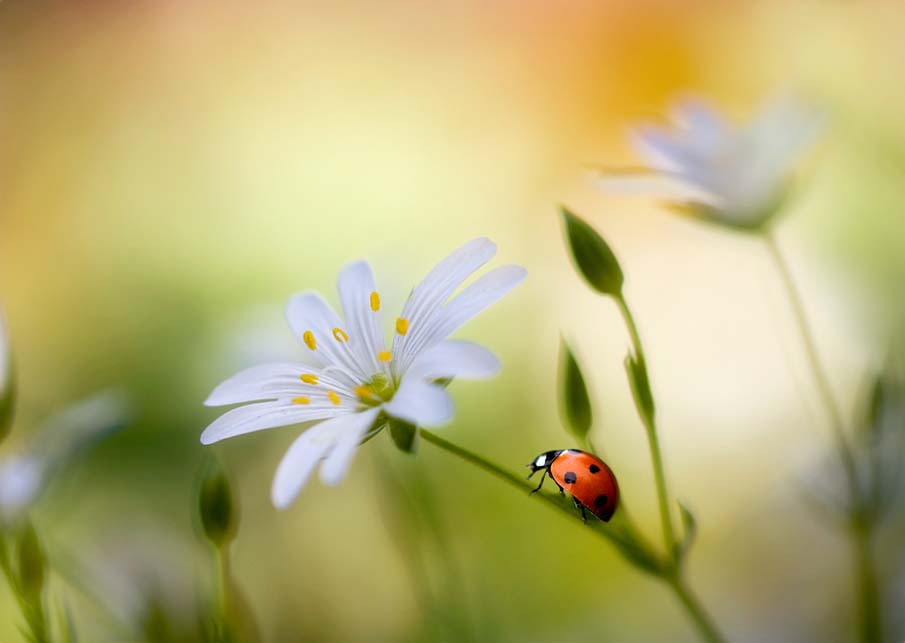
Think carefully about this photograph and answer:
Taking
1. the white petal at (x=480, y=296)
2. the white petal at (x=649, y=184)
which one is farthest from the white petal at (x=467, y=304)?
the white petal at (x=649, y=184)

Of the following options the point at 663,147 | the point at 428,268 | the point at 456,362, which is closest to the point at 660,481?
the point at 456,362

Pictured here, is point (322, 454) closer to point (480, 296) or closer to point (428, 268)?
point (480, 296)

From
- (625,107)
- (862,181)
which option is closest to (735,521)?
(862,181)

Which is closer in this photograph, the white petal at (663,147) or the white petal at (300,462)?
the white petal at (300,462)

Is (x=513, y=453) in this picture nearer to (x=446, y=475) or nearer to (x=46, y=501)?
(x=446, y=475)

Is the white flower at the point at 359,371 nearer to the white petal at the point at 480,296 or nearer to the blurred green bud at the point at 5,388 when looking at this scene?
the white petal at the point at 480,296
